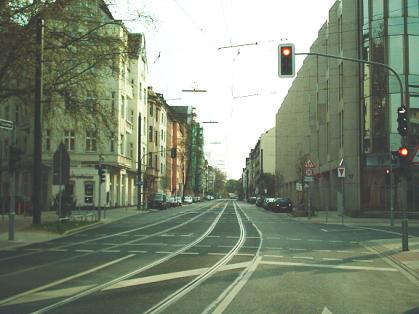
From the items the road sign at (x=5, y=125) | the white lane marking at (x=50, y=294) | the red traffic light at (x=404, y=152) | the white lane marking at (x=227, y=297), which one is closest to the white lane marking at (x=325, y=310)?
the white lane marking at (x=227, y=297)

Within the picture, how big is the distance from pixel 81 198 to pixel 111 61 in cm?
3291

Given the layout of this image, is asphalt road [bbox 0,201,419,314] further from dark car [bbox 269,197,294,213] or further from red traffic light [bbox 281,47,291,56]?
dark car [bbox 269,197,294,213]

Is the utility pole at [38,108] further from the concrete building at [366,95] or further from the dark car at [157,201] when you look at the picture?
the dark car at [157,201]

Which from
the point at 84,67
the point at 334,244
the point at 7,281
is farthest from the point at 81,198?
the point at 7,281

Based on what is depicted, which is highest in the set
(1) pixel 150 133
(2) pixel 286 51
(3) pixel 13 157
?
(1) pixel 150 133

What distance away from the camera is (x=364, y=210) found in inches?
1779

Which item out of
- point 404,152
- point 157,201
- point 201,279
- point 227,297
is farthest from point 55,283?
point 157,201

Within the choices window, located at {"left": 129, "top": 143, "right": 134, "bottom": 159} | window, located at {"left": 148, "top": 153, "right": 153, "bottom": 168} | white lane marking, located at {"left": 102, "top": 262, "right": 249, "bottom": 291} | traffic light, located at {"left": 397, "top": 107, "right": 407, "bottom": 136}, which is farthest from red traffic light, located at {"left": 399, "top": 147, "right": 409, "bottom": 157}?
window, located at {"left": 148, "top": 153, "right": 153, "bottom": 168}

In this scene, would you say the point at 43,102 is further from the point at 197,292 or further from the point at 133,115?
the point at 133,115

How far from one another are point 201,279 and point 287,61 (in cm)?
893

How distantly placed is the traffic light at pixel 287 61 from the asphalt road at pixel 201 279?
5.35 metres

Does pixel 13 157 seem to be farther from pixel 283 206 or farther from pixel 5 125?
pixel 283 206

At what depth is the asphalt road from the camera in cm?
897

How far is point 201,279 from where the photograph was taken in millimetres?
11688
